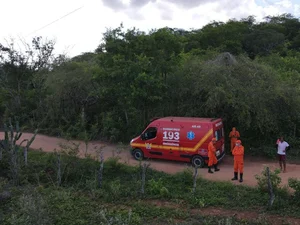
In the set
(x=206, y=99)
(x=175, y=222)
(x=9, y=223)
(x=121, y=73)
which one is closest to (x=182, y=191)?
(x=175, y=222)

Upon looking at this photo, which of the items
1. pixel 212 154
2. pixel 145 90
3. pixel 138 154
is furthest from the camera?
pixel 145 90

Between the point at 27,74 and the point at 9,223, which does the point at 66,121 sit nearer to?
the point at 27,74

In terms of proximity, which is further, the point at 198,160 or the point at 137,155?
the point at 137,155

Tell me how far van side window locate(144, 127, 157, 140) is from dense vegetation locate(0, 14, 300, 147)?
2.57 m

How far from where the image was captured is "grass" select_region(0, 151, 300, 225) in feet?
26.6

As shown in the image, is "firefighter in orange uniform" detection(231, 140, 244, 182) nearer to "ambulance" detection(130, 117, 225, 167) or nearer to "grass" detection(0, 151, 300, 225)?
"grass" detection(0, 151, 300, 225)

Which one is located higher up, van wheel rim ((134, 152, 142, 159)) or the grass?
van wheel rim ((134, 152, 142, 159))

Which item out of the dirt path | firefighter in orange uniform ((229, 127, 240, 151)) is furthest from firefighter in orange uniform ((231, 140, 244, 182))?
firefighter in orange uniform ((229, 127, 240, 151))

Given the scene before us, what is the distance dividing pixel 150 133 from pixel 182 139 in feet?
5.38

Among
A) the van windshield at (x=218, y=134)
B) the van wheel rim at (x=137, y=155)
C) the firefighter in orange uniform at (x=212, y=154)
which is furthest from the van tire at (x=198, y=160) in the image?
the van wheel rim at (x=137, y=155)

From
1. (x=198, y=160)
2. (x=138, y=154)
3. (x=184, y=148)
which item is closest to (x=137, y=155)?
(x=138, y=154)

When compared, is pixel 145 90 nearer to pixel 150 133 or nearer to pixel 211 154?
pixel 150 133

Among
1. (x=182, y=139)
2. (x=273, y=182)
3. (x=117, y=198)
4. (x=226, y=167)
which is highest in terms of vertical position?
(x=182, y=139)

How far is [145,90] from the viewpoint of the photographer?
16703 millimetres
